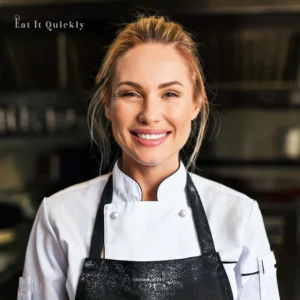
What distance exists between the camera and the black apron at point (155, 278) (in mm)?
722

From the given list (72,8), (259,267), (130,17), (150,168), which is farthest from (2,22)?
(259,267)

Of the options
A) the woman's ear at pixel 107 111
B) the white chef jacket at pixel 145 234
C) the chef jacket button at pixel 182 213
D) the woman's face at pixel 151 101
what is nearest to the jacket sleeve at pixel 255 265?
the white chef jacket at pixel 145 234

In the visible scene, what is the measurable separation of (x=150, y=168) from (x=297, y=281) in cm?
43

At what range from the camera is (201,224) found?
0.76m

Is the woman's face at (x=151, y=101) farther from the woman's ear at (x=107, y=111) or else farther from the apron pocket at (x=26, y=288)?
the apron pocket at (x=26, y=288)

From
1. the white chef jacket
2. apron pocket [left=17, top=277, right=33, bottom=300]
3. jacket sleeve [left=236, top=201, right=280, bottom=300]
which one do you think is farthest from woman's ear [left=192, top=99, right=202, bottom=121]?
apron pocket [left=17, top=277, right=33, bottom=300]

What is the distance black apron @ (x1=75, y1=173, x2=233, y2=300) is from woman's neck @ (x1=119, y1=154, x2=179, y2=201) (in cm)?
13

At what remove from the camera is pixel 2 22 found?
33.9 inches

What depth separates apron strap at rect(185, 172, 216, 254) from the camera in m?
0.75

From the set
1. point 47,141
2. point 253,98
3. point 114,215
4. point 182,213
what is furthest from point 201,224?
point 47,141

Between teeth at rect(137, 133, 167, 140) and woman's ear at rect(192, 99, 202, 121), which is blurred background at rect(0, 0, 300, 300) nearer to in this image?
woman's ear at rect(192, 99, 202, 121)

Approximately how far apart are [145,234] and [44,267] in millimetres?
216

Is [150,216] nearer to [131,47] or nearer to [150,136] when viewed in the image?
[150,136]

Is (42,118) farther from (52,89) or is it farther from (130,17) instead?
(130,17)
